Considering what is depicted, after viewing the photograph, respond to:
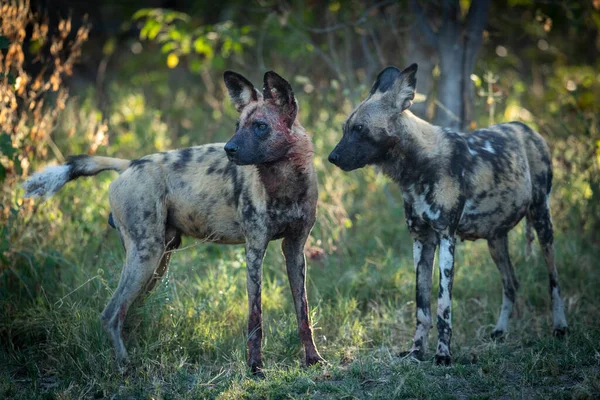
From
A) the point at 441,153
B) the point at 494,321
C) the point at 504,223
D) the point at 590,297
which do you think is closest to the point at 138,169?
the point at 441,153

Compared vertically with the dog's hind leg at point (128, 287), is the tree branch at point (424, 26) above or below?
above

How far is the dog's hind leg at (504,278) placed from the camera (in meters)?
4.92

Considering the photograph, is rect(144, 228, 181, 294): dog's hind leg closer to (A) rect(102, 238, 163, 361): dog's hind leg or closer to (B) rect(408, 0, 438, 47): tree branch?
(A) rect(102, 238, 163, 361): dog's hind leg

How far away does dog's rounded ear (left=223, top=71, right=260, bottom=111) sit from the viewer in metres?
4.27

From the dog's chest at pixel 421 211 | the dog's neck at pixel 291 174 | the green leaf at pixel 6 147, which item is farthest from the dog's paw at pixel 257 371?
the green leaf at pixel 6 147

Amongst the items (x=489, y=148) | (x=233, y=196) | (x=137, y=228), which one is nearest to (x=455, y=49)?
(x=489, y=148)

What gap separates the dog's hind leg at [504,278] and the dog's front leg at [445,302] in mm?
779

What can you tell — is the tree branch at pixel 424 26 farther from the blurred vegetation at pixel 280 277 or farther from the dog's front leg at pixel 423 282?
the dog's front leg at pixel 423 282

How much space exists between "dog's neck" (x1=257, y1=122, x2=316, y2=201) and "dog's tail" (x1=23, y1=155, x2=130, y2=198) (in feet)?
3.52

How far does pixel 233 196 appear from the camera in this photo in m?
4.35

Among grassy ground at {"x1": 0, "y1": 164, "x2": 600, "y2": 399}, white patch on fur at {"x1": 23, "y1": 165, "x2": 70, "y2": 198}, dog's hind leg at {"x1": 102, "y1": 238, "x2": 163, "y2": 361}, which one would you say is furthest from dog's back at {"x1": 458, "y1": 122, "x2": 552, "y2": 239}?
white patch on fur at {"x1": 23, "y1": 165, "x2": 70, "y2": 198}

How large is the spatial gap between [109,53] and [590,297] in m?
8.24

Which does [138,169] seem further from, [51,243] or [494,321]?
[494,321]

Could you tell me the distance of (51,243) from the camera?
5.43 metres
